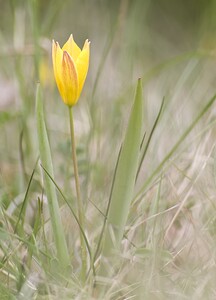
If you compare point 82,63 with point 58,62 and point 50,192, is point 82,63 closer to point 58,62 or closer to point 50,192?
point 58,62

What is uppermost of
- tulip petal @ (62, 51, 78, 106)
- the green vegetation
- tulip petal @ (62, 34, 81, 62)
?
tulip petal @ (62, 34, 81, 62)

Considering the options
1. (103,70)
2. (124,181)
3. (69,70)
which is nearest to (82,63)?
(69,70)

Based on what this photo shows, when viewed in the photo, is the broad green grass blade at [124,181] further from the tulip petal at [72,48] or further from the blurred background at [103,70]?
the blurred background at [103,70]

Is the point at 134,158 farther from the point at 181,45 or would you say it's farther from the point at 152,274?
the point at 181,45

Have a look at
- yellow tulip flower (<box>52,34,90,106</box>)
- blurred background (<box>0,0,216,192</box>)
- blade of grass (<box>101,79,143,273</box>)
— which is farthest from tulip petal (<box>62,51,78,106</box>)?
blurred background (<box>0,0,216,192</box>)

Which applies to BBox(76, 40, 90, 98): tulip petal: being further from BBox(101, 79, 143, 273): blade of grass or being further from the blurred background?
the blurred background

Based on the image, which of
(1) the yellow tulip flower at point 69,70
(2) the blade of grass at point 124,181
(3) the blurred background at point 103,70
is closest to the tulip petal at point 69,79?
(1) the yellow tulip flower at point 69,70
